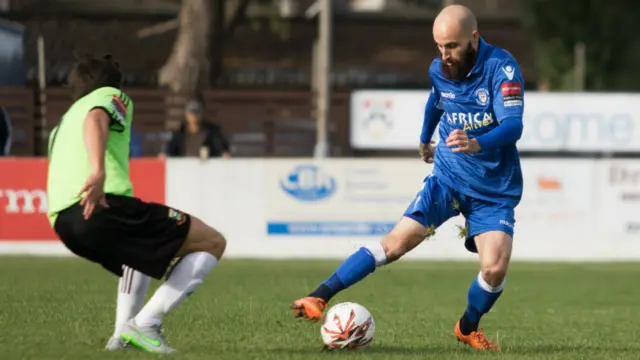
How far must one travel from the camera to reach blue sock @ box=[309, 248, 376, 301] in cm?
862

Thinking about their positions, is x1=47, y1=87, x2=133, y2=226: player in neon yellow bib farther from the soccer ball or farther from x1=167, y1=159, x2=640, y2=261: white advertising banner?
x1=167, y1=159, x2=640, y2=261: white advertising banner

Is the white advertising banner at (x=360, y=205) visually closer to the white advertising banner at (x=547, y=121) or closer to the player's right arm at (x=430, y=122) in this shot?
the white advertising banner at (x=547, y=121)

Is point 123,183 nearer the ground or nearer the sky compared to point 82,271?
nearer the sky

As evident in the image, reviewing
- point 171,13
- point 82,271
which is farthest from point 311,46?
point 82,271

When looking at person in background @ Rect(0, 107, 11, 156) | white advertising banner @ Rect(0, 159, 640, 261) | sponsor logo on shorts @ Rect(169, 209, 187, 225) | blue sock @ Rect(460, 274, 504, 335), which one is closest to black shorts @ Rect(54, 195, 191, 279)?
sponsor logo on shorts @ Rect(169, 209, 187, 225)

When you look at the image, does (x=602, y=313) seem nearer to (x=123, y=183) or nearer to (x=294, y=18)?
(x=123, y=183)

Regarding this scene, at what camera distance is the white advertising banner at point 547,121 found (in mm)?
23438

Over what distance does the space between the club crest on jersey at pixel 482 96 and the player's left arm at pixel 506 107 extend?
63mm

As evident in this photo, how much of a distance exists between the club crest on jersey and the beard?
0.14 meters

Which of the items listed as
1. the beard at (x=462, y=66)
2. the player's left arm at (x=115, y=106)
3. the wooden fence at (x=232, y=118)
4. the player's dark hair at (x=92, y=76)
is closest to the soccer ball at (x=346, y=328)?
the beard at (x=462, y=66)

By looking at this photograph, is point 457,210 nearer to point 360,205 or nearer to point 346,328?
point 346,328

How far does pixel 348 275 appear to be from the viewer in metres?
8.70

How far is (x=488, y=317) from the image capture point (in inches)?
456

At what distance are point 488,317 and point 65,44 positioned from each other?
1105 inches
